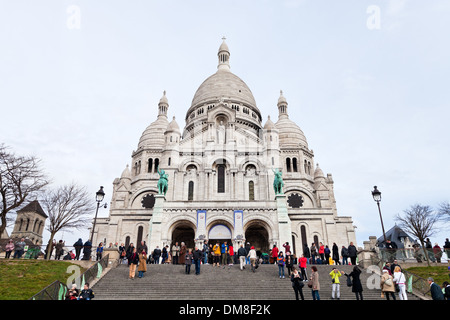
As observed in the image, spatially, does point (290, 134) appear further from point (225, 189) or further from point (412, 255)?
point (412, 255)

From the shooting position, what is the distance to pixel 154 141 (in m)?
47.5

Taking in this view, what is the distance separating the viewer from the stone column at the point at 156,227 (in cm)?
2845

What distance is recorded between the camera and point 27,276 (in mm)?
16812

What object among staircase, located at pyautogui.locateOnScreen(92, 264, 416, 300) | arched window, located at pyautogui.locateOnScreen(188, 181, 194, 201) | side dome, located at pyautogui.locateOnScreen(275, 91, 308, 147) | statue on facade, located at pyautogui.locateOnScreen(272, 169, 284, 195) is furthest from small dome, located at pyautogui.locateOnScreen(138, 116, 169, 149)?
staircase, located at pyautogui.locateOnScreen(92, 264, 416, 300)

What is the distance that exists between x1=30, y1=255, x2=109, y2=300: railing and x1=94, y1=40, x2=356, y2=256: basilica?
11.0 meters

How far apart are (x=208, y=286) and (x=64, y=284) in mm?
6083

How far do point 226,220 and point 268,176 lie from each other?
741 cm

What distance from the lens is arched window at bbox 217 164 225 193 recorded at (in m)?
34.7

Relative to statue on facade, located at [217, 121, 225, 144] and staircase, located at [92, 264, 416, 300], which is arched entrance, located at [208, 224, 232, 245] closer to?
staircase, located at [92, 264, 416, 300]

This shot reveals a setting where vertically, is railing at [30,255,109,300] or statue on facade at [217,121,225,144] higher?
statue on facade at [217,121,225,144]

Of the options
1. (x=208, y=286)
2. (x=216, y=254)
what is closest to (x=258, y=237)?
(x=216, y=254)
